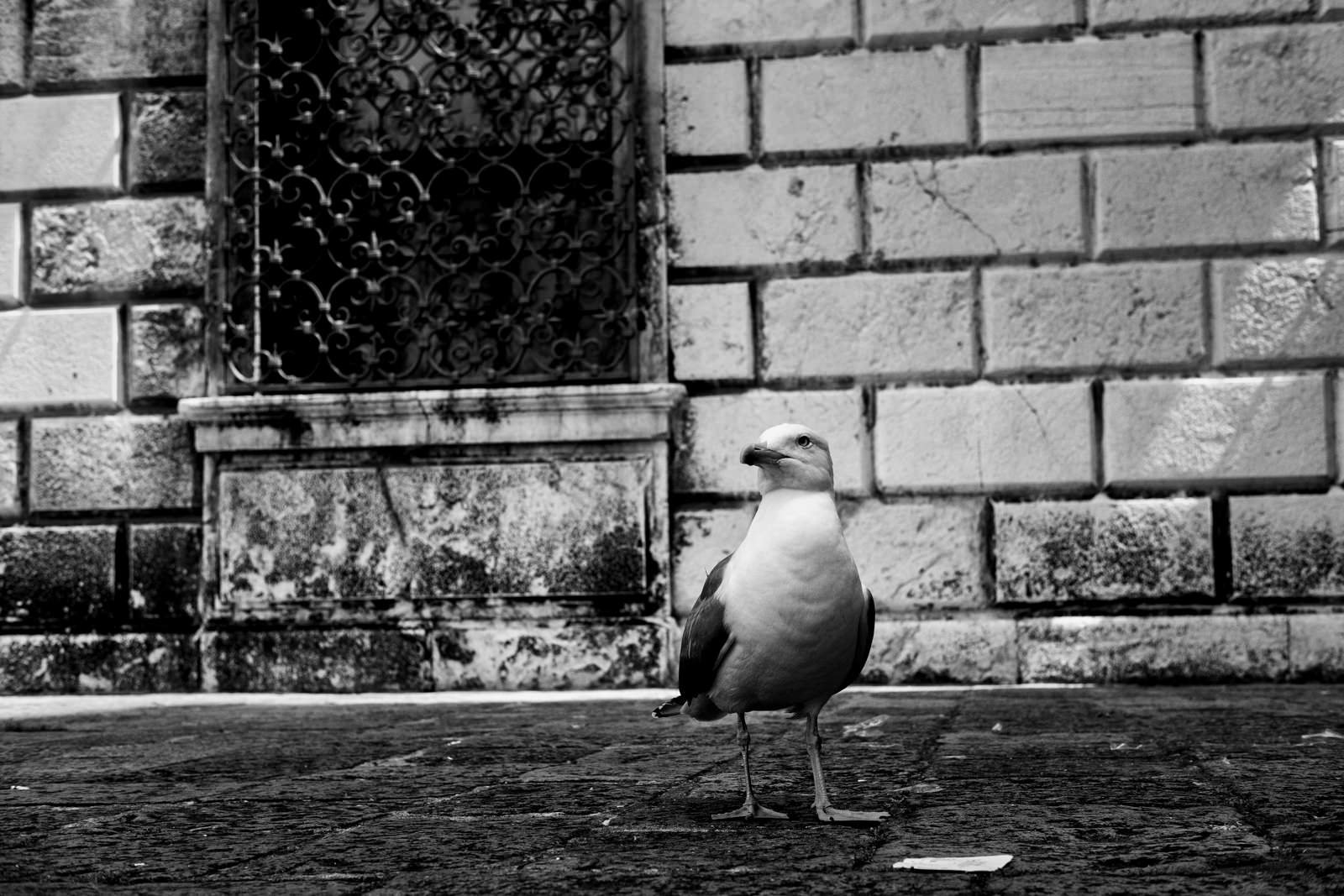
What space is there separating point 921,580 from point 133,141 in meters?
4.26

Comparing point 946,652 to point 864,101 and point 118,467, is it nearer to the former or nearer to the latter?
point 864,101

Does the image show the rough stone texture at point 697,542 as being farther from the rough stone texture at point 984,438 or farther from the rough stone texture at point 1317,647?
the rough stone texture at point 1317,647

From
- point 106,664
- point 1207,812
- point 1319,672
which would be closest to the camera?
point 1207,812

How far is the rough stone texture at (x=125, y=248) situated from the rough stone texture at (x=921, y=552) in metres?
3.33

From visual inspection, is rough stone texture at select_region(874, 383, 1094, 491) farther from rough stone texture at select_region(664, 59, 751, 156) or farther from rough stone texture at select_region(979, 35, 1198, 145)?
rough stone texture at select_region(664, 59, 751, 156)

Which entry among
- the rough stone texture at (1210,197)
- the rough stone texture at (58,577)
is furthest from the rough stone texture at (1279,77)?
the rough stone texture at (58,577)

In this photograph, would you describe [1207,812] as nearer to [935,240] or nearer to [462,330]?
[935,240]

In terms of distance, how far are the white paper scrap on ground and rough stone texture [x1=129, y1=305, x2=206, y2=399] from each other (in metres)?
5.52

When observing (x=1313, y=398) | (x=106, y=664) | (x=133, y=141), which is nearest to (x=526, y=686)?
(x=106, y=664)

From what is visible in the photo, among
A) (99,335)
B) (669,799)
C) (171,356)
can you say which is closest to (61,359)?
(99,335)

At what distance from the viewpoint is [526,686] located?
271 inches

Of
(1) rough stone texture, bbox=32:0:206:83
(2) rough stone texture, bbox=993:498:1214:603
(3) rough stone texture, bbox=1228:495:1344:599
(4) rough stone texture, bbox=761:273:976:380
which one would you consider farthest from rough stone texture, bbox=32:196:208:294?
(3) rough stone texture, bbox=1228:495:1344:599

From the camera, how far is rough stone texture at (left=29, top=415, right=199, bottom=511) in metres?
7.21

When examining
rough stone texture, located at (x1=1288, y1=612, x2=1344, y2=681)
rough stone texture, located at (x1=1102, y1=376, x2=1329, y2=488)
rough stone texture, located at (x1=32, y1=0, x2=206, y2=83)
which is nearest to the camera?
rough stone texture, located at (x1=1288, y1=612, x2=1344, y2=681)
